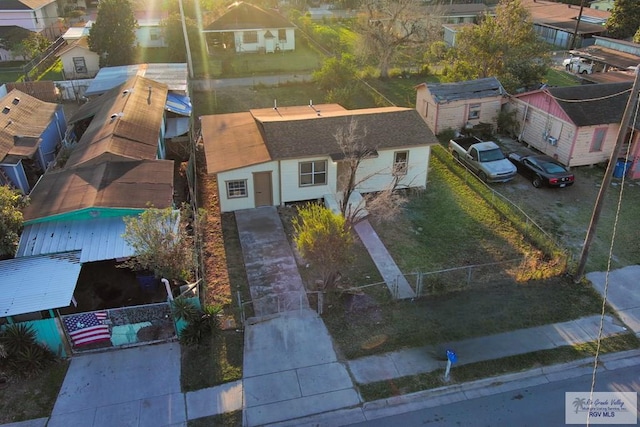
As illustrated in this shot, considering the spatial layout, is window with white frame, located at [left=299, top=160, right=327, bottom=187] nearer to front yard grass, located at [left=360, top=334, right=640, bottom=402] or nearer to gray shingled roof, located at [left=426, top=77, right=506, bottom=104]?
front yard grass, located at [left=360, top=334, right=640, bottom=402]

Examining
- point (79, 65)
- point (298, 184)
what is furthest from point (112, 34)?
point (298, 184)

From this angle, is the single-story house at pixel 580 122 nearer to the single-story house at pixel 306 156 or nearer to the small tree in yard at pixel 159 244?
the single-story house at pixel 306 156

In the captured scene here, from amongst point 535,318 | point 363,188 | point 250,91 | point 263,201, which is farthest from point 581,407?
point 250,91

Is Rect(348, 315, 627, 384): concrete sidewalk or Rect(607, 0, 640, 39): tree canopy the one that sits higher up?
Rect(607, 0, 640, 39): tree canopy

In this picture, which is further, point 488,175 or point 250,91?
point 250,91

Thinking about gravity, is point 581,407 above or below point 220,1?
below

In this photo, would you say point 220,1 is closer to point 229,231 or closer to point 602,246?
point 229,231

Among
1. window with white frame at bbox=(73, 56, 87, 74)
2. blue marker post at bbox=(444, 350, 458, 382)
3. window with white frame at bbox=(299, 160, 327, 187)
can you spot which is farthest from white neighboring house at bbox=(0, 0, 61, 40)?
blue marker post at bbox=(444, 350, 458, 382)

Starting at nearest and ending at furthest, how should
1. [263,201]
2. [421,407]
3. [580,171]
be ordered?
[421,407], [263,201], [580,171]
